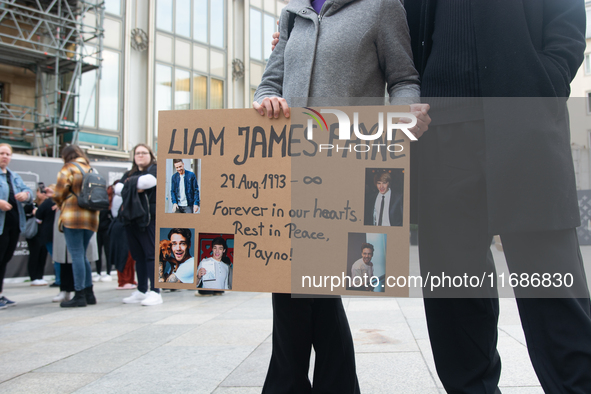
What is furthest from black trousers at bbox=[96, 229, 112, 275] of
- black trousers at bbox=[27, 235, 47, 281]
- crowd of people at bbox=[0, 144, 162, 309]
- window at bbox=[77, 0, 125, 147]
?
window at bbox=[77, 0, 125, 147]

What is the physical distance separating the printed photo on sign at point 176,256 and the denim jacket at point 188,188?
0.11 m

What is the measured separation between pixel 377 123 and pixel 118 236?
669 cm

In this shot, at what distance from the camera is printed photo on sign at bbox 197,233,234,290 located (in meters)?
1.82

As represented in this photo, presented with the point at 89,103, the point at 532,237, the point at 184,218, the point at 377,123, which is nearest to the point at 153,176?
the point at 184,218

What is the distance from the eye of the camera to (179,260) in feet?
6.10

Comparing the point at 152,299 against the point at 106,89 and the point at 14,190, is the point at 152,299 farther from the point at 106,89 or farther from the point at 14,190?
the point at 106,89

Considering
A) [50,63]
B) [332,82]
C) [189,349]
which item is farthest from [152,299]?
[50,63]

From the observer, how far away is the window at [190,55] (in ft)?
59.1

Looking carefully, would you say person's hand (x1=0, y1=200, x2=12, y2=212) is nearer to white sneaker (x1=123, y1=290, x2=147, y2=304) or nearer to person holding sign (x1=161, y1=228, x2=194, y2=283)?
white sneaker (x1=123, y1=290, x2=147, y2=304)

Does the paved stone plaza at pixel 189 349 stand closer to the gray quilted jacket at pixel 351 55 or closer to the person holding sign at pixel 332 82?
the person holding sign at pixel 332 82

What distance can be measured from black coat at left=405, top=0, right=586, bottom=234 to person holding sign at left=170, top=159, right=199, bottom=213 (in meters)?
1.07

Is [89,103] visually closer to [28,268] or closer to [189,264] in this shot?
[28,268]

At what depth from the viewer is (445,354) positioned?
6.01 feet

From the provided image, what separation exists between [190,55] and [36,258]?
1241cm
